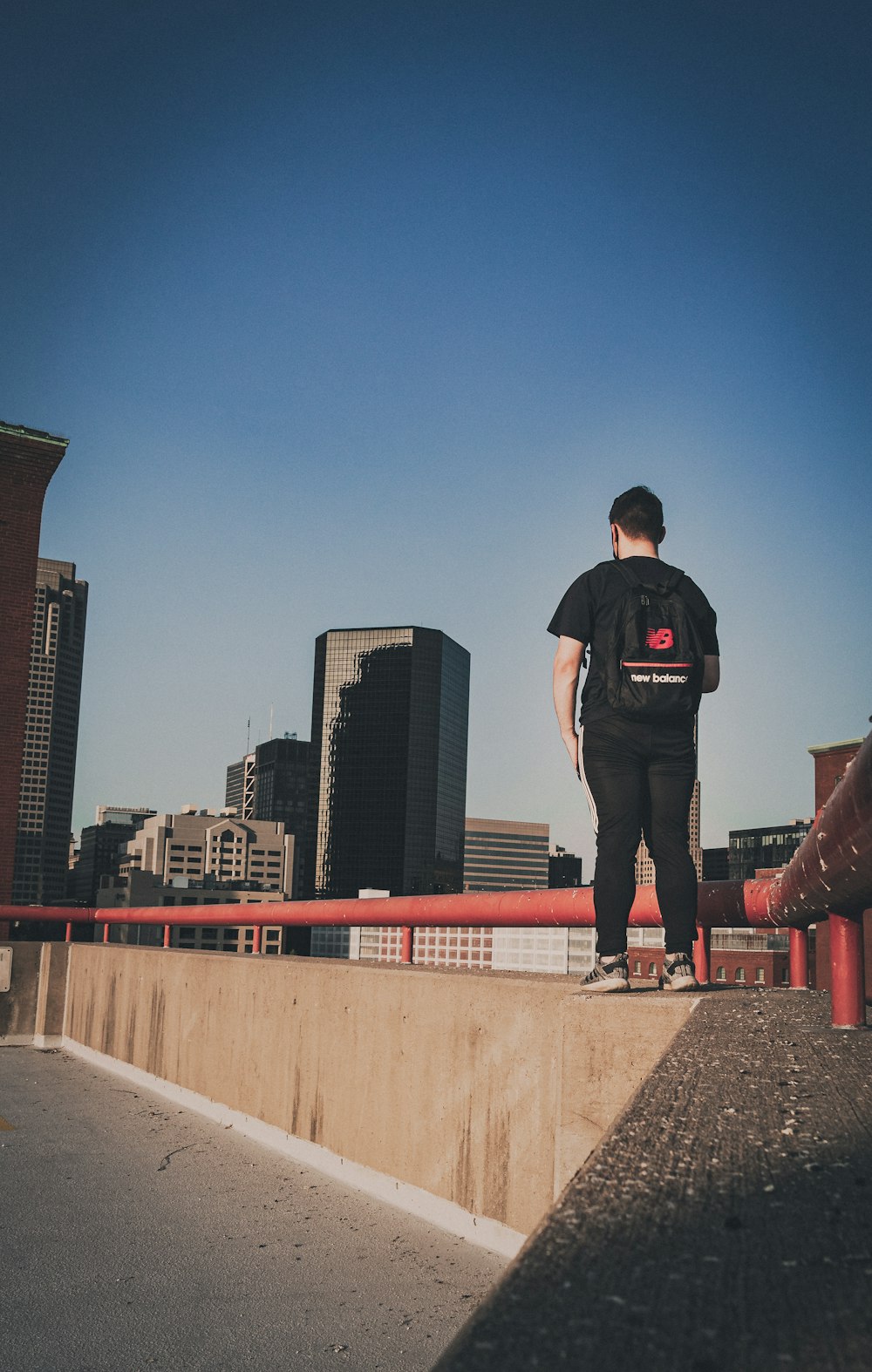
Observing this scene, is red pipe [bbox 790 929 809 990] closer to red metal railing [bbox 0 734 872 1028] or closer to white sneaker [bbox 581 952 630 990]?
red metal railing [bbox 0 734 872 1028]

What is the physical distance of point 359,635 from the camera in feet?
643

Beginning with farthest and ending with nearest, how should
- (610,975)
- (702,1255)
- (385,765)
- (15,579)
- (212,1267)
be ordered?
1. (385,765)
2. (15,579)
3. (212,1267)
4. (610,975)
5. (702,1255)

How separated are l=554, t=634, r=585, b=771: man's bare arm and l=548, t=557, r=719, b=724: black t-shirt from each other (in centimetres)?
3

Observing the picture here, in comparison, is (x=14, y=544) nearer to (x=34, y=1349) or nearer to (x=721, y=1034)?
(x=34, y=1349)

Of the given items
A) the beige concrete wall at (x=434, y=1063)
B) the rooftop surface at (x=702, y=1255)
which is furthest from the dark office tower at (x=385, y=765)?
→ the rooftop surface at (x=702, y=1255)

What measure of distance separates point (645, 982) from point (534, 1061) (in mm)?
475

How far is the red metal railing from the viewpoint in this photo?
212 cm

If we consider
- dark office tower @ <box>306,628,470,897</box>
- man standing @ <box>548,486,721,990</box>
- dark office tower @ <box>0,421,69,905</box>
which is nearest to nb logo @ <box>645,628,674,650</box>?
man standing @ <box>548,486,721,990</box>

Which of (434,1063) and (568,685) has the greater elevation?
(568,685)

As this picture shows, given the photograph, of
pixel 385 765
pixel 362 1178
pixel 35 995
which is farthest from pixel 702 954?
pixel 385 765

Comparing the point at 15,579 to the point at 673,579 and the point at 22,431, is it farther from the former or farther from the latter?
the point at 673,579

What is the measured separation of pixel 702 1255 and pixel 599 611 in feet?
9.58

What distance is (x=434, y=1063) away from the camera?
4.21 m

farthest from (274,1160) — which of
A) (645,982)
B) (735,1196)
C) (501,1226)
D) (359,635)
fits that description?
(359,635)
